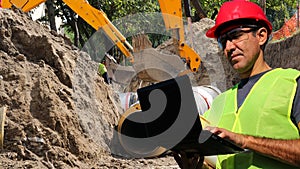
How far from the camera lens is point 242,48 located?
2111 mm

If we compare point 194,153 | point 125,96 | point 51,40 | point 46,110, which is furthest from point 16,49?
point 194,153

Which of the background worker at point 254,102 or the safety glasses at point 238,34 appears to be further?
the safety glasses at point 238,34

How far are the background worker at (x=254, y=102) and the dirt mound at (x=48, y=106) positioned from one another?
466 cm

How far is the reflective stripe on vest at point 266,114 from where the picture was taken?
1.92 metres

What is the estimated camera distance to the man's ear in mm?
2146

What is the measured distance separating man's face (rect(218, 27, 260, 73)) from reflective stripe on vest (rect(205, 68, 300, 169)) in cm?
10

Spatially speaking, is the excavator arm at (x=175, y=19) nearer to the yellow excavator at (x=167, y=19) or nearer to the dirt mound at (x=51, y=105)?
the yellow excavator at (x=167, y=19)

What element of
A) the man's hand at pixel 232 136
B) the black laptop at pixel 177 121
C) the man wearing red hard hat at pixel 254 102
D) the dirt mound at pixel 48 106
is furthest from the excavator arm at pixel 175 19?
the man's hand at pixel 232 136

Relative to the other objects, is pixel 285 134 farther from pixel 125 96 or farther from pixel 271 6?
pixel 271 6

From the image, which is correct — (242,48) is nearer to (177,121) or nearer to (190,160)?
(177,121)

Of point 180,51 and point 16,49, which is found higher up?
point 16,49

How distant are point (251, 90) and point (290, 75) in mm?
179

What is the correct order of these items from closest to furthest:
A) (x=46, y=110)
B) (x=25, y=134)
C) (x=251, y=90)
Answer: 1. (x=251, y=90)
2. (x=25, y=134)
3. (x=46, y=110)

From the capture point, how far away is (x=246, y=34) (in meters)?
2.13
